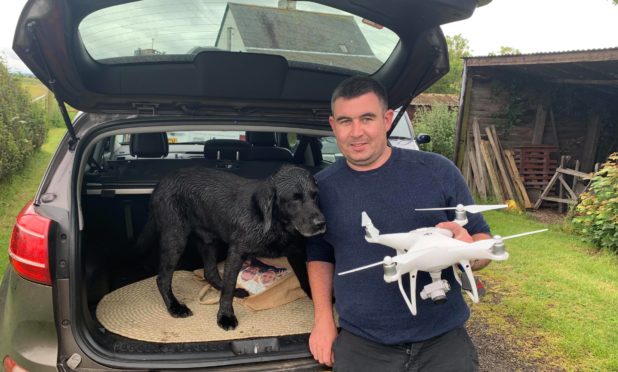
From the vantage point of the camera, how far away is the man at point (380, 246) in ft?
6.85

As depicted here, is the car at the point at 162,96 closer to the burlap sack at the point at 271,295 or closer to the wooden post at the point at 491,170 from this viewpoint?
the burlap sack at the point at 271,295

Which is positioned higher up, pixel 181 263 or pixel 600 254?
pixel 181 263

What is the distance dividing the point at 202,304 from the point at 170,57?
157cm

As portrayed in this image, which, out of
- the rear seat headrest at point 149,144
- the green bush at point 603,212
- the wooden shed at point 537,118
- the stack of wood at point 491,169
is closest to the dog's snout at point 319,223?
the rear seat headrest at point 149,144

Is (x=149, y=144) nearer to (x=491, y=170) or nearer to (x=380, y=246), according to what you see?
(x=380, y=246)

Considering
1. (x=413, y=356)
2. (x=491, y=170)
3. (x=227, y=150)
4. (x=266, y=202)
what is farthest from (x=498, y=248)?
(x=491, y=170)

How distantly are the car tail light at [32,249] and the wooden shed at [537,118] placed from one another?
974 cm

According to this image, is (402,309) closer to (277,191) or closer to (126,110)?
(277,191)

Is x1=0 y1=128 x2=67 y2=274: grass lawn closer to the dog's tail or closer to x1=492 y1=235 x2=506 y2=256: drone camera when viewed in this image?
the dog's tail

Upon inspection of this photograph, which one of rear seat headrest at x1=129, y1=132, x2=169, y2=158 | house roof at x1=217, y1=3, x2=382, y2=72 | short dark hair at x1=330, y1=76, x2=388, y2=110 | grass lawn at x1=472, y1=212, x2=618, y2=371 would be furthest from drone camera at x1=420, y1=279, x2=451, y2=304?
rear seat headrest at x1=129, y1=132, x2=169, y2=158

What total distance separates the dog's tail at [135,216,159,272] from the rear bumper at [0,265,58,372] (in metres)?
1.11

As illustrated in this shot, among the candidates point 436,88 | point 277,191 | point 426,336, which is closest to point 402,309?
point 426,336

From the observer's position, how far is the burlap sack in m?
3.00

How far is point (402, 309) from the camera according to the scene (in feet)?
6.83
